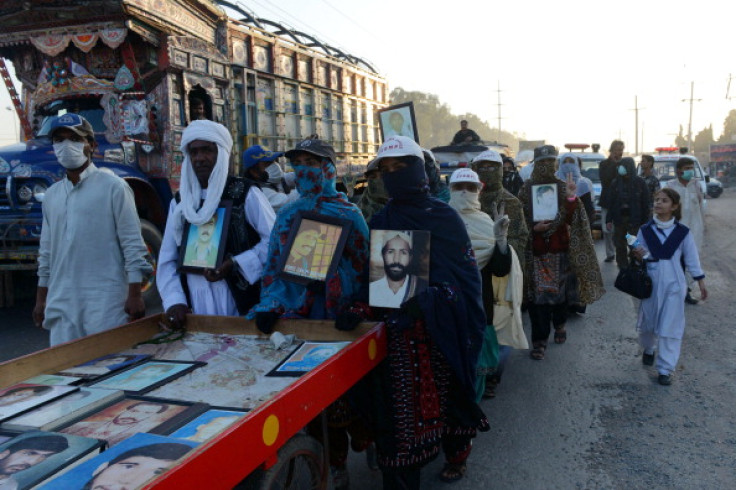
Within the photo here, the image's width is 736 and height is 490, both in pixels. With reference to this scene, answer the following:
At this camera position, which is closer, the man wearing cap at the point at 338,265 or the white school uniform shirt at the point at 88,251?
the man wearing cap at the point at 338,265

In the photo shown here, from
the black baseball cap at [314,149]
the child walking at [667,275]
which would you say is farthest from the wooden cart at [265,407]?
the child walking at [667,275]

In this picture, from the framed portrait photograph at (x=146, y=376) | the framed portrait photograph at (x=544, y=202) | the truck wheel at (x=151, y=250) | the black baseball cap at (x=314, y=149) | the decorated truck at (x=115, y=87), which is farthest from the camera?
the truck wheel at (x=151, y=250)

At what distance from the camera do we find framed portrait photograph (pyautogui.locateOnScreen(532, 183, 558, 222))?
4.94 metres

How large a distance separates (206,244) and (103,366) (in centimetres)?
79

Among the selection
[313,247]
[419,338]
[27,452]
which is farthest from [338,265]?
[27,452]

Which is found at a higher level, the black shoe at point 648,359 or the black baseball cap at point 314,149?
the black baseball cap at point 314,149

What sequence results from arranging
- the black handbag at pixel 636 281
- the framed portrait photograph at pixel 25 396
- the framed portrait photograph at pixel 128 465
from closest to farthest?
the framed portrait photograph at pixel 128 465
the framed portrait photograph at pixel 25 396
the black handbag at pixel 636 281

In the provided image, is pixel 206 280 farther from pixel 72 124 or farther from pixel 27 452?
pixel 27 452

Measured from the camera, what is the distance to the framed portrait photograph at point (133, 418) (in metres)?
1.65

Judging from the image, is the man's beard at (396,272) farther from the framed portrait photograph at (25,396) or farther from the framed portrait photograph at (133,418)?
the framed portrait photograph at (25,396)

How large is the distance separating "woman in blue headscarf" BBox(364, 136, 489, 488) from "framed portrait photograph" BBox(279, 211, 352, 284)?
22 centimetres

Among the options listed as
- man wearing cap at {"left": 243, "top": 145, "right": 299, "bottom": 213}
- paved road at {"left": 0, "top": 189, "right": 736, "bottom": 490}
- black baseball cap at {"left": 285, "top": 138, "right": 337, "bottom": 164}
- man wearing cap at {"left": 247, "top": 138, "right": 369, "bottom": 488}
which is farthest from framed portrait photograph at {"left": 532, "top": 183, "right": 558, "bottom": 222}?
black baseball cap at {"left": 285, "top": 138, "right": 337, "bottom": 164}

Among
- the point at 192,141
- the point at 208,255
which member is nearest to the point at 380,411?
the point at 208,255

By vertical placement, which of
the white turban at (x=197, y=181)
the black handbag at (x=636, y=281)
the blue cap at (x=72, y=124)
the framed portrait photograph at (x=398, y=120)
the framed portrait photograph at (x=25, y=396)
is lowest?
the black handbag at (x=636, y=281)
